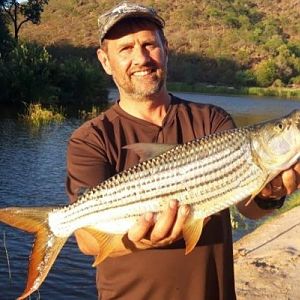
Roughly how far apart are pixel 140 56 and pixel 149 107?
1.19 ft

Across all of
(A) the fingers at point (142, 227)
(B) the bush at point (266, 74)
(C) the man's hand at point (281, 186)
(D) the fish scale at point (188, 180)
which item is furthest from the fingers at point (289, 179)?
(B) the bush at point (266, 74)

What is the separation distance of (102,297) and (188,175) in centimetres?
103

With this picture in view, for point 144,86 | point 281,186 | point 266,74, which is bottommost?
point 266,74

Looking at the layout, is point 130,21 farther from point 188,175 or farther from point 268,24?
point 268,24

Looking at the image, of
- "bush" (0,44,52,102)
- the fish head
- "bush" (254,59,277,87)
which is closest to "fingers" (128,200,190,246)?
the fish head

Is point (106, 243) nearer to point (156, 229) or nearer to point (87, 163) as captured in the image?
point (156, 229)

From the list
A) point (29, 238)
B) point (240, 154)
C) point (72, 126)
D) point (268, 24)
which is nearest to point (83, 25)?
point (268, 24)

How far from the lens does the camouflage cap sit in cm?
397

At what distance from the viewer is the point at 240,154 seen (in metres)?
3.54

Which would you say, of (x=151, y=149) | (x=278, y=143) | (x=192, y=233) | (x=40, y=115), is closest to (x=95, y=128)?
(x=151, y=149)

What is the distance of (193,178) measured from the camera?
3469 millimetres

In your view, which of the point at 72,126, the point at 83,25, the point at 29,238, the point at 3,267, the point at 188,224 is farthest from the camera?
the point at 83,25

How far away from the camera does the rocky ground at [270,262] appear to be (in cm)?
851

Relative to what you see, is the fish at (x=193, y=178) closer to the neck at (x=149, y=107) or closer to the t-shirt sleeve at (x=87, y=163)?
the t-shirt sleeve at (x=87, y=163)
